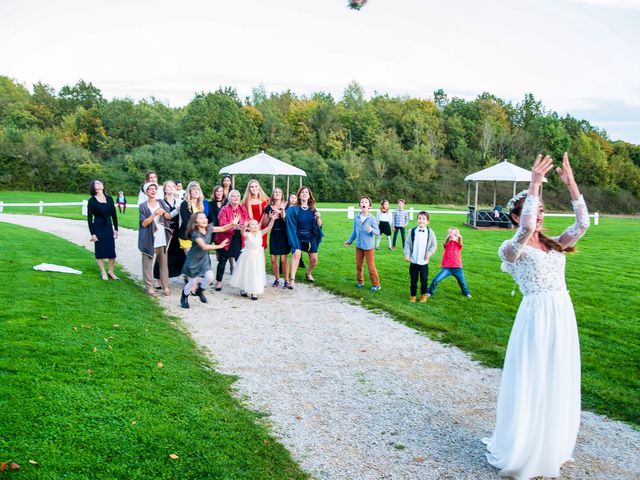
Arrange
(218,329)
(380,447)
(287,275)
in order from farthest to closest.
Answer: (287,275) → (218,329) → (380,447)

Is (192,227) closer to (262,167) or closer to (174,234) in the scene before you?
(174,234)

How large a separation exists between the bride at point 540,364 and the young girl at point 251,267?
7.13 meters

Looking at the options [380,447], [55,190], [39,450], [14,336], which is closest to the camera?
[39,450]

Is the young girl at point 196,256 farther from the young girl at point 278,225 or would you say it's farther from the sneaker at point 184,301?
the young girl at point 278,225

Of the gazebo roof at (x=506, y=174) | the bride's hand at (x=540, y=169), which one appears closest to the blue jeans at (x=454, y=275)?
the bride's hand at (x=540, y=169)

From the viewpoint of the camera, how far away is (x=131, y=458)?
4504mm

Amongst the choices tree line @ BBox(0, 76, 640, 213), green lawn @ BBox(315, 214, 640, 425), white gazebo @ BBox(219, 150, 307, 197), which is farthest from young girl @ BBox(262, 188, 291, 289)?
tree line @ BBox(0, 76, 640, 213)

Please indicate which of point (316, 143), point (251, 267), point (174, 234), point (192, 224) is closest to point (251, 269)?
point (251, 267)

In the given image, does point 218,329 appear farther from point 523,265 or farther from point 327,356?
point 523,265

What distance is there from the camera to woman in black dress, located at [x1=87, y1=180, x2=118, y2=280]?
434 inches

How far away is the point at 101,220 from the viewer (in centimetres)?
1119

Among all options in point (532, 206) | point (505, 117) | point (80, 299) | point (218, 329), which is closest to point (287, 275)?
point (218, 329)

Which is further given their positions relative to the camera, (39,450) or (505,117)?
(505,117)

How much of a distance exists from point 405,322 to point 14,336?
19.1 feet
